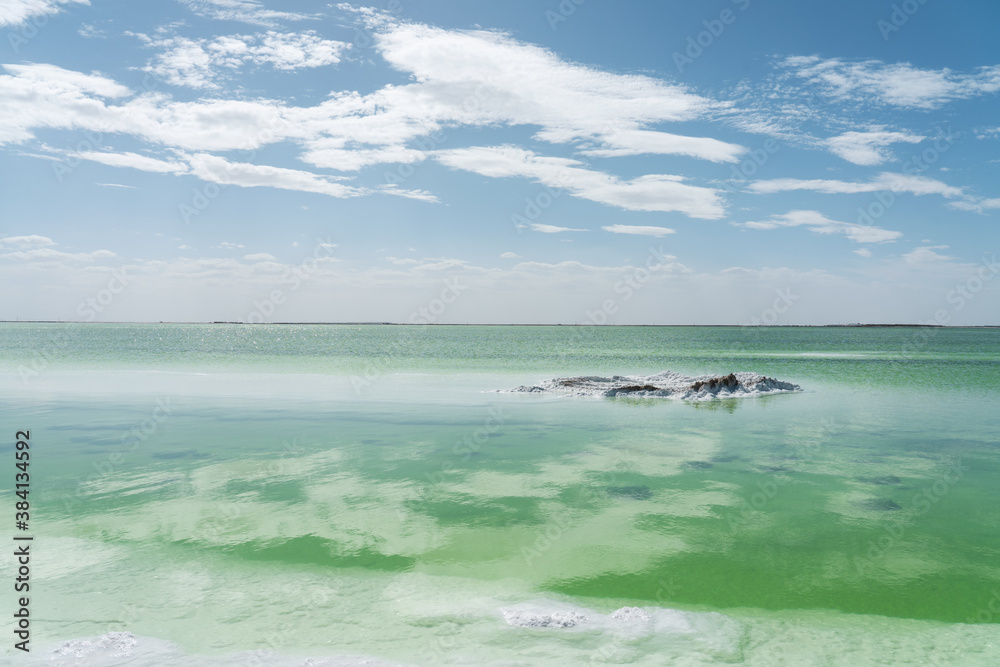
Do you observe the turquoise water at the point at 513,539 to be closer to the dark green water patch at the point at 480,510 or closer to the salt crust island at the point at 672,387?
the dark green water patch at the point at 480,510

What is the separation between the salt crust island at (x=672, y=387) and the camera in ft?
122

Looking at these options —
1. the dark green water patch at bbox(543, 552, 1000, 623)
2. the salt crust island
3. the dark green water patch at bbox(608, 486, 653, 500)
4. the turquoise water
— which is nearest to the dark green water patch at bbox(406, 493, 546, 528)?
the turquoise water

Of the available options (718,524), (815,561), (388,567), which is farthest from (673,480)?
(388,567)

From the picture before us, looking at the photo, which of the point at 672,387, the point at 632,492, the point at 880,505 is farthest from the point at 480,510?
the point at 672,387

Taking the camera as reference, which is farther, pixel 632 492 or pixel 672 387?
pixel 672 387

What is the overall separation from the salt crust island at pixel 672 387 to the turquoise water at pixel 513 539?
378 inches

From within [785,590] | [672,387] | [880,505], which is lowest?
[785,590]

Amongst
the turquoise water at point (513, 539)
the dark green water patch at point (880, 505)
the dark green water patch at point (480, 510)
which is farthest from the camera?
the dark green water patch at point (880, 505)

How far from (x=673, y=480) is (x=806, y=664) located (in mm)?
9252

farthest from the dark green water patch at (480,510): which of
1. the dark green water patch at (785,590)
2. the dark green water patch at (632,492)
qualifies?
the dark green water patch at (785,590)

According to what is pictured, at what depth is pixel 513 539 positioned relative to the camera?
12656 millimetres

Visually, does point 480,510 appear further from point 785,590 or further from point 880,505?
point 880,505

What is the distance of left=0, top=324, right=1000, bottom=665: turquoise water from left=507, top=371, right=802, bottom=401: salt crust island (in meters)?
9.60

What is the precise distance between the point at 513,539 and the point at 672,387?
2793cm
